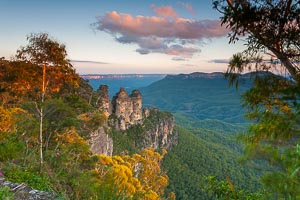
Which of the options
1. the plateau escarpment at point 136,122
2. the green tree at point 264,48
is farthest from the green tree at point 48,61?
the plateau escarpment at point 136,122

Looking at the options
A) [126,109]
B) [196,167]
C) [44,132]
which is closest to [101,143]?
[44,132]

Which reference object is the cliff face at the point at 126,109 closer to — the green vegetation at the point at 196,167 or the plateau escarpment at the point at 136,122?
the plateau escarpment at the point at 136,122

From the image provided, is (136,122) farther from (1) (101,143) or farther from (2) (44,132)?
(2) (44,132)

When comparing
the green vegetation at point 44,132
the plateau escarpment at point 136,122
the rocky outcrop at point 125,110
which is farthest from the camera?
the rocky outcrop at point 125,110

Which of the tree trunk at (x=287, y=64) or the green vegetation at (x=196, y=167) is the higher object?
the tree trunk at (x=287, y=64)

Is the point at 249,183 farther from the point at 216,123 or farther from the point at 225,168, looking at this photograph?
the point at 216,123

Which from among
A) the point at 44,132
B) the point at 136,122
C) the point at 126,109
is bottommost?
the point at 136,122

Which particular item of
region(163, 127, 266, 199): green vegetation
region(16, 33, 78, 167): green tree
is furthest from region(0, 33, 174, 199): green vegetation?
region(163, 127, 266, 199): green vegetation

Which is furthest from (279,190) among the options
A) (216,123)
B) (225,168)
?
(216,123)

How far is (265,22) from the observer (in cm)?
530

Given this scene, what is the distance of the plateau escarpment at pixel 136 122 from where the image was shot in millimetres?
64775

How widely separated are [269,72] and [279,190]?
331 centimetres

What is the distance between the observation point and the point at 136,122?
7769 centimetres

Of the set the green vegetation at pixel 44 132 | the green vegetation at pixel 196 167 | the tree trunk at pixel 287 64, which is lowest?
the green vegetation at pixel 196 167
